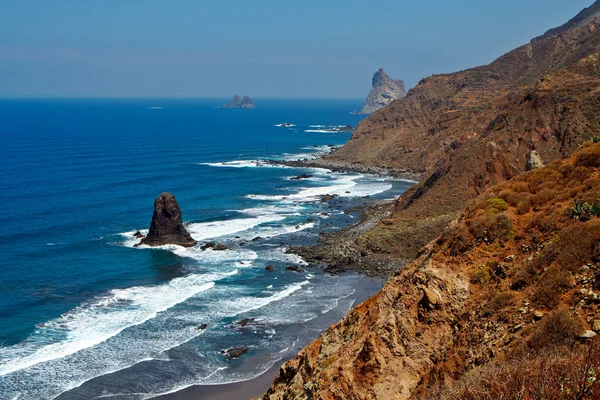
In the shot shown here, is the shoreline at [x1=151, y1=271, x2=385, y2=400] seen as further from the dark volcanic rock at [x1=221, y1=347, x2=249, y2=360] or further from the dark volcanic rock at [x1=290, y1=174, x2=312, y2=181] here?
the dark volcanic rock at [x1=290, y1=174, x2=312, y2=181]

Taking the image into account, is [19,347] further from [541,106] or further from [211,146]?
[211,146]

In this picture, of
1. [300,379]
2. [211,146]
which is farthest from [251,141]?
[300,379]

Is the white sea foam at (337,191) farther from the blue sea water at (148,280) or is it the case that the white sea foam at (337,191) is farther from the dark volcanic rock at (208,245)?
the dark volcanic rock at (208,245)

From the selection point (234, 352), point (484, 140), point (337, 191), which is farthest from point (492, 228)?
point (337, 191)

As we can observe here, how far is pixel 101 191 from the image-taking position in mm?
92625

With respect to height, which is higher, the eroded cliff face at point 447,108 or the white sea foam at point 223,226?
the eroded cliff face at point 447,108

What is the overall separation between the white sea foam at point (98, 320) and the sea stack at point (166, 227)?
11145 millimetres

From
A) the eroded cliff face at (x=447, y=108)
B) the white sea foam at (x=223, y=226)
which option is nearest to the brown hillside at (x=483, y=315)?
the white sea foam at (x=223, y=226)

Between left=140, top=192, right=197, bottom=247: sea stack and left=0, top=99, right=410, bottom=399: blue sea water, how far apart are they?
61.1 inches

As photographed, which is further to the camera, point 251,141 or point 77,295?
point 251,141

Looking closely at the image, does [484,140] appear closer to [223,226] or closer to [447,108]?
[223,226]

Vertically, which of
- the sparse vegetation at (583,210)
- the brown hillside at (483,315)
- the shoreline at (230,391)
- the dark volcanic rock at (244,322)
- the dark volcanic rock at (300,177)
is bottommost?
the shoreline at (230,391)

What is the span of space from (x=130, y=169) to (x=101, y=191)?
23.4m

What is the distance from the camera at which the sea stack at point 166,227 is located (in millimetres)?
65375
